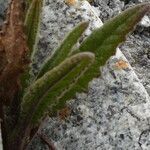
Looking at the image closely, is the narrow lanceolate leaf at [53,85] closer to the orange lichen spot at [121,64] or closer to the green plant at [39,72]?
the green plant at [39,72]

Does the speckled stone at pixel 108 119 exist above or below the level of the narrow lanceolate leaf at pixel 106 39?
below

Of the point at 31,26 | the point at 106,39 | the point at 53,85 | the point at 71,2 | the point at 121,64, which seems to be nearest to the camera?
the point at 53,85

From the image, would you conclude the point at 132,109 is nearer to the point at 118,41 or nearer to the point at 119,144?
the point at 119,144

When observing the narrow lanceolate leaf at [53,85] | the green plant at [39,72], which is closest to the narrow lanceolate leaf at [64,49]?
the green plant at [39,72]

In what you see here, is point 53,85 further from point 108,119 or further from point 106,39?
point 108,119

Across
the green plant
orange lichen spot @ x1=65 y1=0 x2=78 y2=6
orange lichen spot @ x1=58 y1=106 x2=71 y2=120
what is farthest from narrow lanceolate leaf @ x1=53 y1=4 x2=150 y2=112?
orange lichen spot @ x1=65 y1=0 x2=78 y2=6

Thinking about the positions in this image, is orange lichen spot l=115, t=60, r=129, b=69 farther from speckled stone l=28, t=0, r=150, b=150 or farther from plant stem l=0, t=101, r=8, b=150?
plant stem l=0, t=101, r=8, b=150

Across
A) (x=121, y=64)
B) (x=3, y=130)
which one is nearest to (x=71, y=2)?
(x=121, y=64)
